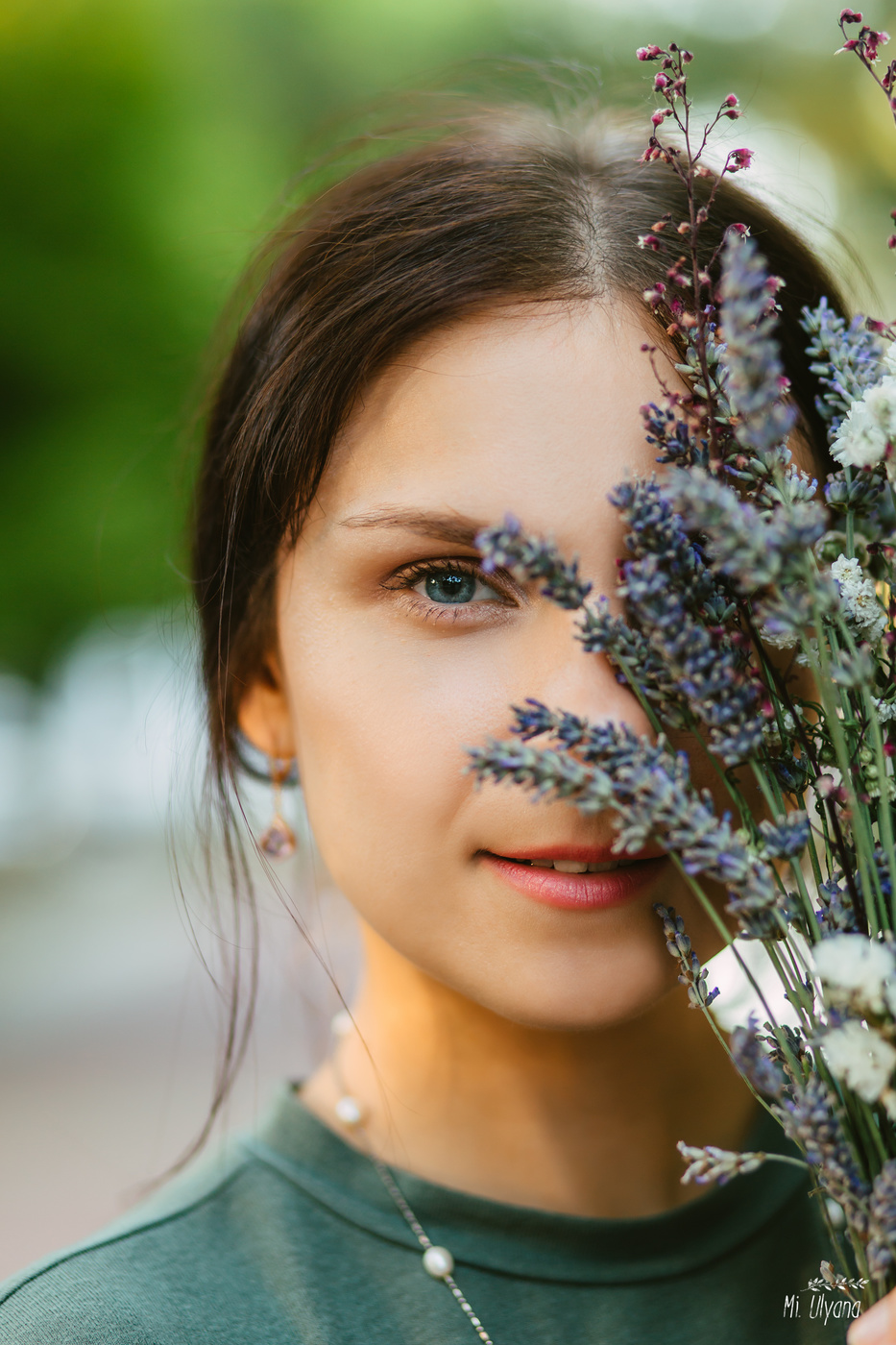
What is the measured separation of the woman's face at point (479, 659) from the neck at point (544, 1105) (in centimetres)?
28

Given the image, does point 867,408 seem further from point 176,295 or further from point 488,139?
point 176,295

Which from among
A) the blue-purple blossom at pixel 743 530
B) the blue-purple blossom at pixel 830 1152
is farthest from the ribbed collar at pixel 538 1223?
the blue-purple blossom at pixel 743 530

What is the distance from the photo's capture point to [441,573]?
1411 millimetres

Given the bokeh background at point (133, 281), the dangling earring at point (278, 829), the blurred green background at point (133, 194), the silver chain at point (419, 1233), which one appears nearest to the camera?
the silver chain at point (419, 1233)

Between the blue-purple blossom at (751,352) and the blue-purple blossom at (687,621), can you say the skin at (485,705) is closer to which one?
the blue-purple blossom at (687,621)

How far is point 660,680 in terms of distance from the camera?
0.98 metres

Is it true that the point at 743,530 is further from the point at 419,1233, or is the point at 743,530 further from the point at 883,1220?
the point at 419,1233

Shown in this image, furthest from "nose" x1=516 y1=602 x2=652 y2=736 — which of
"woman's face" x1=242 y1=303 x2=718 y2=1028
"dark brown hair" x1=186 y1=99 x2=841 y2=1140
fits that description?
"dark brown hair" x1=186 y1=99 x2=841 y2=1140

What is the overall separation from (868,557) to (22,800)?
13.2 metres

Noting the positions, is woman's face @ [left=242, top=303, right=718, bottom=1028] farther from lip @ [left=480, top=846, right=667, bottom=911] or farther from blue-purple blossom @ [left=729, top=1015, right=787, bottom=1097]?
blue-purple blossom @ [left=729, top=1015, right=787, bottom=1097]

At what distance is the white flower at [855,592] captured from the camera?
40.0 inches

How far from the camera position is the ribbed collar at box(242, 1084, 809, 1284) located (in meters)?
1.57

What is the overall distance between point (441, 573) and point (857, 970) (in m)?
0.78

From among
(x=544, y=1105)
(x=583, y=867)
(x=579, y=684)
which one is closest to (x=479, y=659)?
(x=579, y=684)
